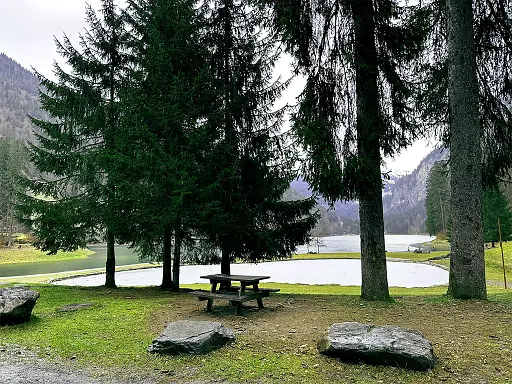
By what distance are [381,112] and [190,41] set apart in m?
5.37

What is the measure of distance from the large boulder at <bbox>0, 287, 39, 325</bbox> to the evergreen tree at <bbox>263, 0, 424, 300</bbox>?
5.16 meters

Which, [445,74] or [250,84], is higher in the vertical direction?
[250,84]

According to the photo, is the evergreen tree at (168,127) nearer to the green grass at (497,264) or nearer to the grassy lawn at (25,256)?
the green grass at (497,264)

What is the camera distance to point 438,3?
26.3 feet

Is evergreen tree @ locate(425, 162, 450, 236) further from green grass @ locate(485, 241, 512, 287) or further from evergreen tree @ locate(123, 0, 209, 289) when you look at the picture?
evergreen tree @ locate(123, 0, 209, 289)

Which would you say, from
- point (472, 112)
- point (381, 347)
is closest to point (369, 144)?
point (472, 112)

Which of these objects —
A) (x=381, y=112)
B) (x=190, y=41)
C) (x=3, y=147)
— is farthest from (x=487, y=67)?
(x=3, y=147)

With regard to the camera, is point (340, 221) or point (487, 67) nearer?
point (487, 67)

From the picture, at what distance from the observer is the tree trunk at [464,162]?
259 inches

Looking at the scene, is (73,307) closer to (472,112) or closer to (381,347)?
(381,347)

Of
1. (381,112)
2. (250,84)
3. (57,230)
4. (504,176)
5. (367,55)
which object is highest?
(250,84)

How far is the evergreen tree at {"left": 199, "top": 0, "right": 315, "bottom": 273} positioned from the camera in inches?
360

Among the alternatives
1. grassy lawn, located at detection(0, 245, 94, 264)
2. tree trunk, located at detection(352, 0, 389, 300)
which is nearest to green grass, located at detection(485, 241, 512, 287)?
tree trunk, located at detection(352, 0, 389, 300)

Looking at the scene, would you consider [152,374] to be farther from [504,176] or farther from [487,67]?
[487,67]
